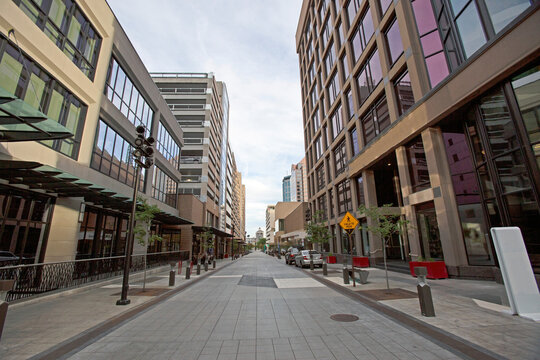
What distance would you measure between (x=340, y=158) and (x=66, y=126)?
84.5 feet

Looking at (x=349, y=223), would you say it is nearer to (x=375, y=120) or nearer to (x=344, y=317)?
(x=344, y=317)

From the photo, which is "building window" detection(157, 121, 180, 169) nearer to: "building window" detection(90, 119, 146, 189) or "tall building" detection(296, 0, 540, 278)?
"building window" detection(90, 119, 146, 189)

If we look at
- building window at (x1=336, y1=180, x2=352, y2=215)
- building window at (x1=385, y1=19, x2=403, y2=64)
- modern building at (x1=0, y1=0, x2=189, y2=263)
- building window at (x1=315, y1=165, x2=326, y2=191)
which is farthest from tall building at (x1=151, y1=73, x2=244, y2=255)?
building window at (x1=385, y1=19, x2=403, y2=64)

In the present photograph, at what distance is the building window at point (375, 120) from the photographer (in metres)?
19.8

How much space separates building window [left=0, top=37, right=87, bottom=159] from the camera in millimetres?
9414

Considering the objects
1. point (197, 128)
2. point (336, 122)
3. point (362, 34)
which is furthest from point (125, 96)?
point (197, 128)

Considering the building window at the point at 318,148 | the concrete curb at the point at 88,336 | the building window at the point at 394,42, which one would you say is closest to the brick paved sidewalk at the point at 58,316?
the concrete curb at the point at 88,336

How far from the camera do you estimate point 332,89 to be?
31.7 meters

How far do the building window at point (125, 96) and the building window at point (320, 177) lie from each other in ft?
80.9

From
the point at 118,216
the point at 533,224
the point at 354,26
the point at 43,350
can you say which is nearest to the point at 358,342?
the point at 43,350

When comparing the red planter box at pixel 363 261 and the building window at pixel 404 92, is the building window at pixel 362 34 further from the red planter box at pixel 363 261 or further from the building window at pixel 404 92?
the red planter box at pixel 363 261

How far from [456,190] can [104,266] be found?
20.2 meters

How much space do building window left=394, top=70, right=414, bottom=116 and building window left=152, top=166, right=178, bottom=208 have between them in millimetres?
22974

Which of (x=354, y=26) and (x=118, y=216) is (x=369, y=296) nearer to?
(x=118, y=216)
